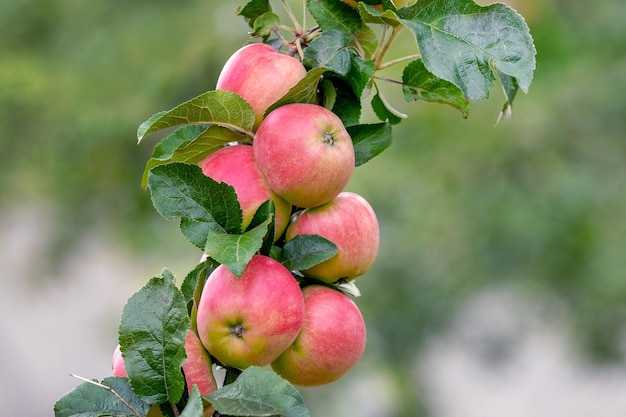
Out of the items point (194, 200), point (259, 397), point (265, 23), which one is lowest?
point (259, 397)

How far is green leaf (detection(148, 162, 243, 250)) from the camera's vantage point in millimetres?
513

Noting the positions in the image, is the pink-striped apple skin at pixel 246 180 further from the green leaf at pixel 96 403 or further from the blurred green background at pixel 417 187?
the blurred green background at pixel 417 187

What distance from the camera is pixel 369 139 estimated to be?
0.61 metres

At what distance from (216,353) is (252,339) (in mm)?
29

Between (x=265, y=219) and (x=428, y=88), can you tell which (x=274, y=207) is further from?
(x=428, y=88)

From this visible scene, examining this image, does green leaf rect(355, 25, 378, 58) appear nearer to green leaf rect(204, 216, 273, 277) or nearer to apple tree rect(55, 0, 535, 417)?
apple tree rect(55, 0, 535, 417)

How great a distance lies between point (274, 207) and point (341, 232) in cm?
5

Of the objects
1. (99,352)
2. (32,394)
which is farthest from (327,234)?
(32,394)

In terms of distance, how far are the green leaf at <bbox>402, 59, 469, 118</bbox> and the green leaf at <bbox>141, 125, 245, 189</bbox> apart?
0.14 m

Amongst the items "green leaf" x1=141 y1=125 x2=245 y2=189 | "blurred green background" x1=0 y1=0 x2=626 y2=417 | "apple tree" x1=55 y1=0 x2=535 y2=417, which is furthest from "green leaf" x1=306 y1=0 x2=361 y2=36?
"blurred green background" x1=0 y1=0 x2=626 y2=417

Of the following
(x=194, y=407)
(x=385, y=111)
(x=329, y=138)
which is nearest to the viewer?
(x=194, y=407)

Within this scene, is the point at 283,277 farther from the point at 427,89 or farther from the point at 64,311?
the point at 64,311

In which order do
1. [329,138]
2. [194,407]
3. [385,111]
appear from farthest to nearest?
[385,111]
[329,138]
[194,407]

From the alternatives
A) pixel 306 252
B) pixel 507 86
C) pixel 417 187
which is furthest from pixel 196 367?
pixel 417 187
